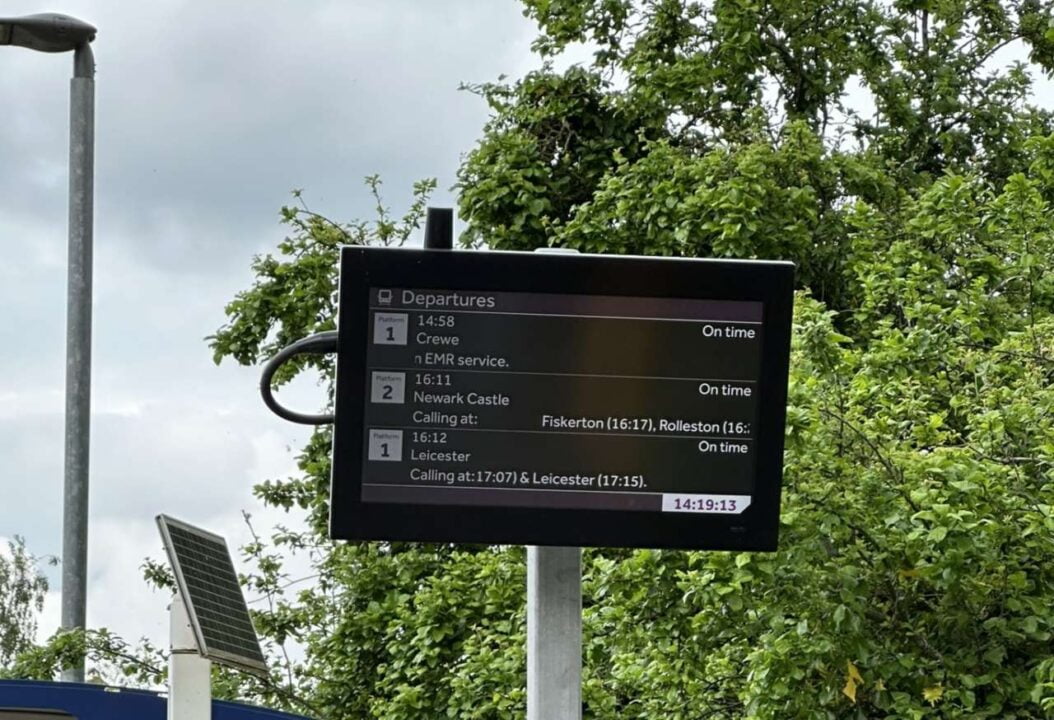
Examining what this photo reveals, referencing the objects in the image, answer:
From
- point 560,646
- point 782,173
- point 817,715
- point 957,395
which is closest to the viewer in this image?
point 560,646

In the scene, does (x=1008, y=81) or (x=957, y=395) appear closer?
(x=957, y=395)

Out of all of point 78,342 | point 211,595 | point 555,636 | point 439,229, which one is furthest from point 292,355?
point 78,342

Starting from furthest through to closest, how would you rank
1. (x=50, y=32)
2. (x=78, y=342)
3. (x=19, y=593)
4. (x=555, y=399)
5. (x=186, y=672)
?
(x=19, y=593) < (x=50, y=32) < (x=78, y=342) < (x=186, y=672) < (x=555, y=399)

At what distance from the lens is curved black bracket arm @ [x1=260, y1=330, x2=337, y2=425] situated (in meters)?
5.88

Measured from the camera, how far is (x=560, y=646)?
620 centimetres

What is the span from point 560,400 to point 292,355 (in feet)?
2.92

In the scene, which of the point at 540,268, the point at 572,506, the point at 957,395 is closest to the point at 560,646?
the point at 572,506

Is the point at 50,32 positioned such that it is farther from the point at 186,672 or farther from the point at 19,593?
the point at 19,593

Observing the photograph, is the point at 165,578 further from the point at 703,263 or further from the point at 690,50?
the point at 703,263

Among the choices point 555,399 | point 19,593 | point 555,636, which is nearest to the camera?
point 555,399

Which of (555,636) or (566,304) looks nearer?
(566,304)

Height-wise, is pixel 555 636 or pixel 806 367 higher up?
pixel 806 367

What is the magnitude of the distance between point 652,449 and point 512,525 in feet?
1.61

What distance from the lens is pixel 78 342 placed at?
9.21 metres
